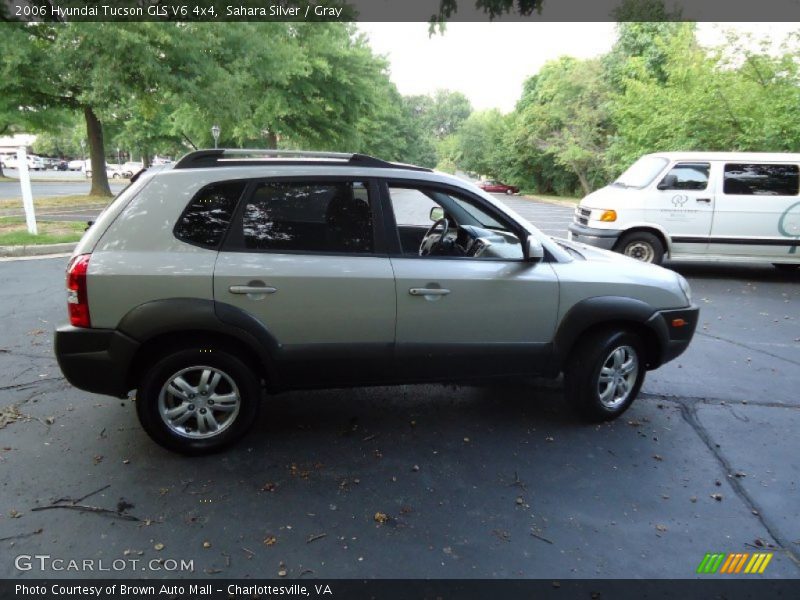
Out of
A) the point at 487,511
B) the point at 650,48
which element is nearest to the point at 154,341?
the point at 487,511

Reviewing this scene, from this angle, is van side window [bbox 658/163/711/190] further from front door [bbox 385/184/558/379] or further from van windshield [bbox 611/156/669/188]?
front door [bbox 385/184/558/379]

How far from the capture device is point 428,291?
3.48 metres

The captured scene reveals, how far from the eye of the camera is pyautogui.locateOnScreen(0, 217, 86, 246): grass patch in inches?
408

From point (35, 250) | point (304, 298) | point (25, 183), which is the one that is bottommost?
point (35, 250)

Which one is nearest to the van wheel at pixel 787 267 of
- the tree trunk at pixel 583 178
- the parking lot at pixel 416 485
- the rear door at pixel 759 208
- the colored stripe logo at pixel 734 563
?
the rear door at pixel 759 208

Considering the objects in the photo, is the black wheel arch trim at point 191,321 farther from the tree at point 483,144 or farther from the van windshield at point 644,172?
the tree at point 483,144

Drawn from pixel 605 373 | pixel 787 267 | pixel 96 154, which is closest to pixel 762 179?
pixel 787 267

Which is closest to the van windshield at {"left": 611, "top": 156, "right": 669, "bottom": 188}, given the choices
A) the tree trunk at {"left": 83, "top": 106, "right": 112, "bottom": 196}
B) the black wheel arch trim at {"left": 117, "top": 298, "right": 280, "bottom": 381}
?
the black wheel arch trim at {"left": 117, "top": 298, "right": 280, "bottom": 381}

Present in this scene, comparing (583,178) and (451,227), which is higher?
(451,227)

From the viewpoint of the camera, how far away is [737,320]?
6.90m

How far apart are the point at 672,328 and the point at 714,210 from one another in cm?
631

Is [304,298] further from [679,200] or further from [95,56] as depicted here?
[95,56]

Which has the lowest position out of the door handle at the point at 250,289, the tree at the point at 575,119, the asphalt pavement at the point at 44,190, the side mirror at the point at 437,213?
the asphalt pavement at the point at 44,190

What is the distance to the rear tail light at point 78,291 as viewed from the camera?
10.2 feet
